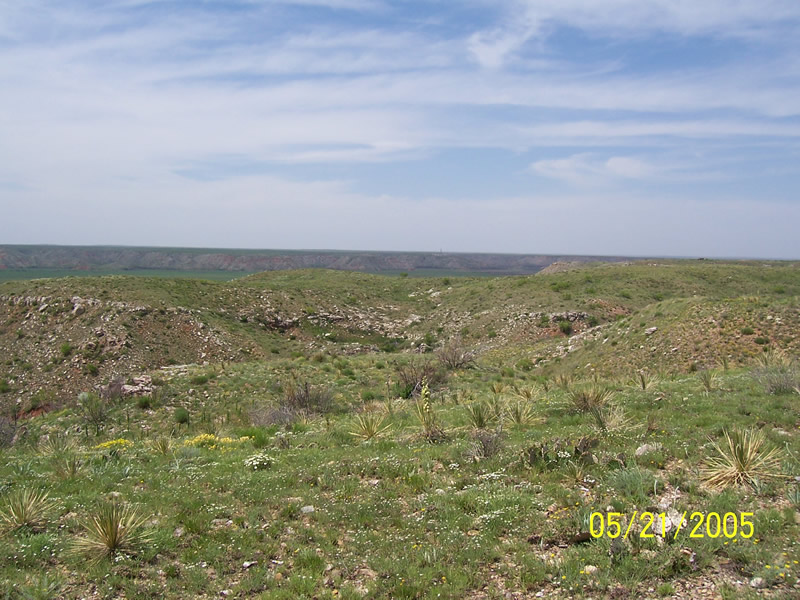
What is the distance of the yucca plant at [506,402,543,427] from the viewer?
10500 mm

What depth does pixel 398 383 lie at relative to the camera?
61.9 feet

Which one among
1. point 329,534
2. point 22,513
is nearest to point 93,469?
point 22,513

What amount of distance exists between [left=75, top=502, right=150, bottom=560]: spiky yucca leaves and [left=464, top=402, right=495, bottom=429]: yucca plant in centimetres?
629

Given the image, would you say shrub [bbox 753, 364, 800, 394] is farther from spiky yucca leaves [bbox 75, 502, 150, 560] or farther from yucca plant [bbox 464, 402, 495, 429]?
spiky yucca leaves [bbox 75, 502, 150, 560]

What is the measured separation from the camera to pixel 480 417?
1056 cm

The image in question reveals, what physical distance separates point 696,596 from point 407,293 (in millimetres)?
45383

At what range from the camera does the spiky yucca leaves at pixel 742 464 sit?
6.60 m

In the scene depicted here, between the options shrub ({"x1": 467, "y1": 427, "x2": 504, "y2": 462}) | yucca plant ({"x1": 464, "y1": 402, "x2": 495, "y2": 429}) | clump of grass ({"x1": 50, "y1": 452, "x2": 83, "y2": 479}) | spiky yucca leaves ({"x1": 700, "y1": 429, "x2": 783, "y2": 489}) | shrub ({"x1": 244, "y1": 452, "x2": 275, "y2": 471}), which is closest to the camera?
spiky yucca leaves ({"x1": 700, "y1": 429, "x2": 783, "y2": 489})

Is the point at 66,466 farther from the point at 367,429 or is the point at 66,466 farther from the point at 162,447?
the point at 367,429

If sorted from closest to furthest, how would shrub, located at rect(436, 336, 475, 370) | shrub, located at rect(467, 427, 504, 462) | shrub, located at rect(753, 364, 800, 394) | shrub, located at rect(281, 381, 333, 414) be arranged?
shrub, located at rect(467, 427, 504, 462)
shrub, located at rect(753, 364, 800, 394)
shrub, located at rect(281, 381, 333, 414)
shrub, located at rect(436, 336, 475, 370)

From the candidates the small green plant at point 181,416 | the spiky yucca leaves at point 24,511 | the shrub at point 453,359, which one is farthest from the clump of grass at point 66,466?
the shrub at point 453,359

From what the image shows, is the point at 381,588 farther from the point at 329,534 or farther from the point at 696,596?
the point at 696,596

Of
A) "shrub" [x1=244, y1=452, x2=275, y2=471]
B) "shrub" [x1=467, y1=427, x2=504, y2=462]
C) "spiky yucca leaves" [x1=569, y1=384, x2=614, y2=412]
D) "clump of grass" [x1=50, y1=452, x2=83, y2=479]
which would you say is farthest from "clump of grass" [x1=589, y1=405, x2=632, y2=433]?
"clump of grass" [x1=50, y1=452, x2=83, y2=479]

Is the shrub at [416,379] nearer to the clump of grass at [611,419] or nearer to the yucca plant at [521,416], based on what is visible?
the yucca plant at [521,416]
